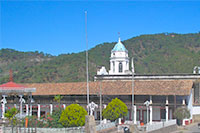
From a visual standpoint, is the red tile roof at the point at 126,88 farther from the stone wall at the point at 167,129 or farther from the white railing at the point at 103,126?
the white railing at the point at 103,126

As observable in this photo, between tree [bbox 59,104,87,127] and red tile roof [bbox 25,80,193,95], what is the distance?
1133 cm

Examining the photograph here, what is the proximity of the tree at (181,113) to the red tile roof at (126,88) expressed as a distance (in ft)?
6.35

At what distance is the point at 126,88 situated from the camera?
1662 inches

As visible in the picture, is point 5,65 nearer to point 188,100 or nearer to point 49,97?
point 49,97

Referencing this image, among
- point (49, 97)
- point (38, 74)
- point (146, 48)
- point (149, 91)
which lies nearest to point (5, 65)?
point (38, 74)

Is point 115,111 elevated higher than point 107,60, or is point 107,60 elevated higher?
point 107,60

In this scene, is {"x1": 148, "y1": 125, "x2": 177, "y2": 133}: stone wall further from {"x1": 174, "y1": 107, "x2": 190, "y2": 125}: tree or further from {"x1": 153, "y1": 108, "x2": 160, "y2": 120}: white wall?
{"x1": 153, "y1": 108, "x2": 160, "y2": 120}: white wall

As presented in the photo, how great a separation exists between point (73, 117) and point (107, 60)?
67.9 m

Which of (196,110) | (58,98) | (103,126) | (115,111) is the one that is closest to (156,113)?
(196,110)

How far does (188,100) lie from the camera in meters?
39.6

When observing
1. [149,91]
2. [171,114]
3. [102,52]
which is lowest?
[171,114]

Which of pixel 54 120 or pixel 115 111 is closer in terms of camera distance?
pixel 54 120

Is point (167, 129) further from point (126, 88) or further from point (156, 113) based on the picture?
point (126, 88)

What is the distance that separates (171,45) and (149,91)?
226 feet
